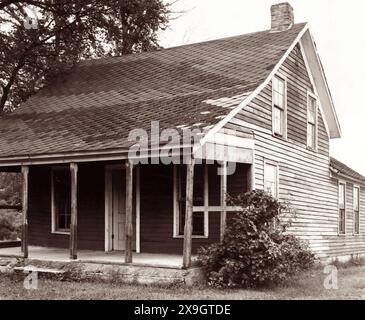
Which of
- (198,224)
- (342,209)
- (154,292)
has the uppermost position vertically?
(342,209)

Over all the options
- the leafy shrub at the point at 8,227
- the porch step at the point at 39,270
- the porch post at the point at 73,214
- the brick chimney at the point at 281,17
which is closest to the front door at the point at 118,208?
the porch post at the point at 73,214

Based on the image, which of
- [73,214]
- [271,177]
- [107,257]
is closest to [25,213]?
[73,214]

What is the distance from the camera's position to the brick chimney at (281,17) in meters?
18.3

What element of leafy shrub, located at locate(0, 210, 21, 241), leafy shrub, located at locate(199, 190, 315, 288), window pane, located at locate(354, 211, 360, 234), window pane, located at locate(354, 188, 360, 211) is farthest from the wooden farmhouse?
leafy shrub, located at locate(0, 210, 21, 241)

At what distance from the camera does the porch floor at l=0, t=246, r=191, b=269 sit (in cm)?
1291

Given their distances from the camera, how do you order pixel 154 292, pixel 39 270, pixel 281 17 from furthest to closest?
pixel 281 17 < pixel 39 270 < pixel 154 292

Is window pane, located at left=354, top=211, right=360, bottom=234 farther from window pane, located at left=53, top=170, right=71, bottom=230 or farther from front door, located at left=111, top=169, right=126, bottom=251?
window pane, located at left=53, top=170, right=71, bottom=230

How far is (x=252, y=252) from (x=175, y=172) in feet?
12.9

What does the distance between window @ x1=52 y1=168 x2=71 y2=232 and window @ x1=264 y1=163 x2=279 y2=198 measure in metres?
6.01

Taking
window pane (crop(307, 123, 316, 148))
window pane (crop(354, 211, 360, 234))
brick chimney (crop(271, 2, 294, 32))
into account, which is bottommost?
window pane (crop(354, 211, 360, 234))

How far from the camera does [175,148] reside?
12.0 metres

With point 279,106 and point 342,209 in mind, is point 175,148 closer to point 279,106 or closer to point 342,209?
point 279,106

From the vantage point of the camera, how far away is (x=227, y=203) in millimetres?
13945

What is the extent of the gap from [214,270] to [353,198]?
12037mm
